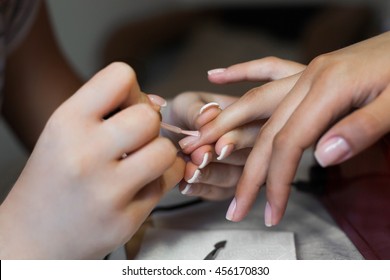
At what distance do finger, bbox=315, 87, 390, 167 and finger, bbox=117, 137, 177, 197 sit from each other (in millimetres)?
126

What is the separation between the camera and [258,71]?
0.53m

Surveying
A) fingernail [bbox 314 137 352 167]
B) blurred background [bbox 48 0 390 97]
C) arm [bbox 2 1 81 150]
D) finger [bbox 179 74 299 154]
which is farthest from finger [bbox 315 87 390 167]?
blurred background [bbox 48 0 390 97]

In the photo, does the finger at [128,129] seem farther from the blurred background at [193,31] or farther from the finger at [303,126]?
the blurred background at [193,31]

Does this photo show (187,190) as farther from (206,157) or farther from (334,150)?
(334,150)

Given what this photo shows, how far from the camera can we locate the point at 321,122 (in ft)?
1.20

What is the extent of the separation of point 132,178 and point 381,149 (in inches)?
9.3

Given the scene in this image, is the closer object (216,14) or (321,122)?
(321,122)

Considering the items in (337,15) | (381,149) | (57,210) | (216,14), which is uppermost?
(57,210)

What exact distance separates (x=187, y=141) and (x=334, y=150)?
0.17 m

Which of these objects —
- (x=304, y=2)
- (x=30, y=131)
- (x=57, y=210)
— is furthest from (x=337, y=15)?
(x=57, y=210)

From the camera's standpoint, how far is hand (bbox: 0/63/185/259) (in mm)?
347

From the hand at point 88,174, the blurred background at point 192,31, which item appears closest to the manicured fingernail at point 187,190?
the hand at point 88,174

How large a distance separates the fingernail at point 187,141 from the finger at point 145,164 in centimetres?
7
